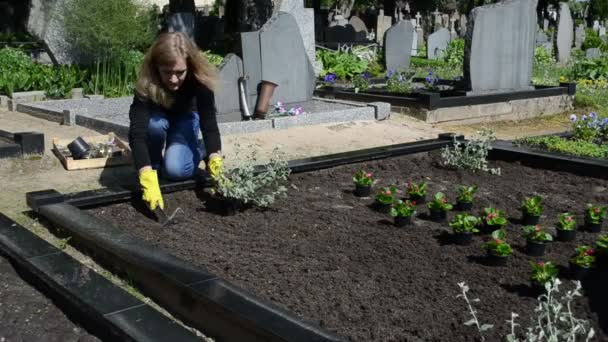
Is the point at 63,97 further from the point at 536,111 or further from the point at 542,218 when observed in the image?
the point at 542,218

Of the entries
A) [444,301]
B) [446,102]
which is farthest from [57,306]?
[446,102]

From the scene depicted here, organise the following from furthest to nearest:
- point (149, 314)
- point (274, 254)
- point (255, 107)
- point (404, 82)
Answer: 1. point (404, 82)
2. point (255, 107)
3. point (274, 254)
4. point (149, 314)

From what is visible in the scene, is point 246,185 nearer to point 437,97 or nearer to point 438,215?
point 438,215

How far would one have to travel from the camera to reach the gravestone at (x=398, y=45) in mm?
14555

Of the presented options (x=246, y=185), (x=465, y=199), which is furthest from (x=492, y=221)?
(x=246, y=185)

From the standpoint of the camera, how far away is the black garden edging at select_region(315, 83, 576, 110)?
8.65m

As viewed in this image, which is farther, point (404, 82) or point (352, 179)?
point (404, 82)

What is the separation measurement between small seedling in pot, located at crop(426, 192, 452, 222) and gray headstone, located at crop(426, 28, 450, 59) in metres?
16.9

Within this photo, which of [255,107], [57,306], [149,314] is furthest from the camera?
[255,107]

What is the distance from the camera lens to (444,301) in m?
2.90

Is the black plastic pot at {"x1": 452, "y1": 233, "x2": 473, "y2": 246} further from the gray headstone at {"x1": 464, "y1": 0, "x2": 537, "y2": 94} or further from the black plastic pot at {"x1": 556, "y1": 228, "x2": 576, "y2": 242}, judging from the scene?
the gray headstone at {"x1": 464, "y1": 0, "x2": 537, "y2": 94}

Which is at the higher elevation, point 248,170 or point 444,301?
point 248,170

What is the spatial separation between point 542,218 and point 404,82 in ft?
22.8

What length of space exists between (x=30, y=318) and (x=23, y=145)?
3452mm
